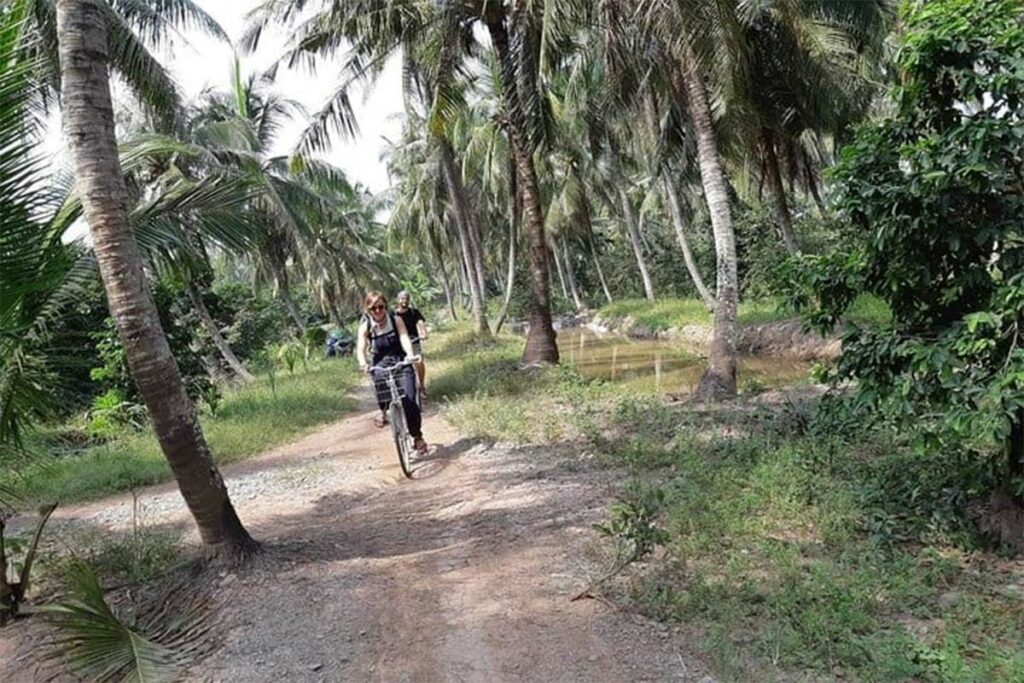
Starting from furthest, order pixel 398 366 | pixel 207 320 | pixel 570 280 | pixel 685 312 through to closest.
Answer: pixel 570 280 < pixel 685 312 < pixel 207 320 < pixel 398 366

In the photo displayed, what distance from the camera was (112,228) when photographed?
3949 mm

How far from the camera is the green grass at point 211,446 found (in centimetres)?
746

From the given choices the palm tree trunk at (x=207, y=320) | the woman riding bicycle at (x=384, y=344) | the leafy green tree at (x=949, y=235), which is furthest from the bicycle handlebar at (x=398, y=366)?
the palm tree trunk at (x=207, y=320)

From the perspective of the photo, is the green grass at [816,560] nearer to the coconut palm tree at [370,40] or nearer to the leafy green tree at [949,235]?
the leafy green tree at [949,235]

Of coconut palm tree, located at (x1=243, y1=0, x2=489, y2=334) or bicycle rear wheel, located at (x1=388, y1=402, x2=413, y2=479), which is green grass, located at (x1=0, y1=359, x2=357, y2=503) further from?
coconut palm tree, located at (x1=243, y1=0, x2=489, y2=334)

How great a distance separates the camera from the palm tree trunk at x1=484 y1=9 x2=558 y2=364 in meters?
11.7

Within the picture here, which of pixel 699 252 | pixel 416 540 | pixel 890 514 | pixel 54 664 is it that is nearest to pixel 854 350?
pixel 890 514

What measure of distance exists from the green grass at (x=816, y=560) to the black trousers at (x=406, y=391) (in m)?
1.66

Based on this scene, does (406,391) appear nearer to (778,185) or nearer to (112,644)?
(112,644)

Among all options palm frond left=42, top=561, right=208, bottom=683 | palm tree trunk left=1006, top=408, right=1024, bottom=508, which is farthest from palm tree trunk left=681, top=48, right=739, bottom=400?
palm frond left=42, top=561, right=208, bottom=683

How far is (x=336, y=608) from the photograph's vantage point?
156 inches

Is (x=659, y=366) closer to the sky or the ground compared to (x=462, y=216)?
closer to the ground

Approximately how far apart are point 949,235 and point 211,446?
838 cm

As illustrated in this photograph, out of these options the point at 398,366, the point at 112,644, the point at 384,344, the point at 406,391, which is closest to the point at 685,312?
the point at 384,344
